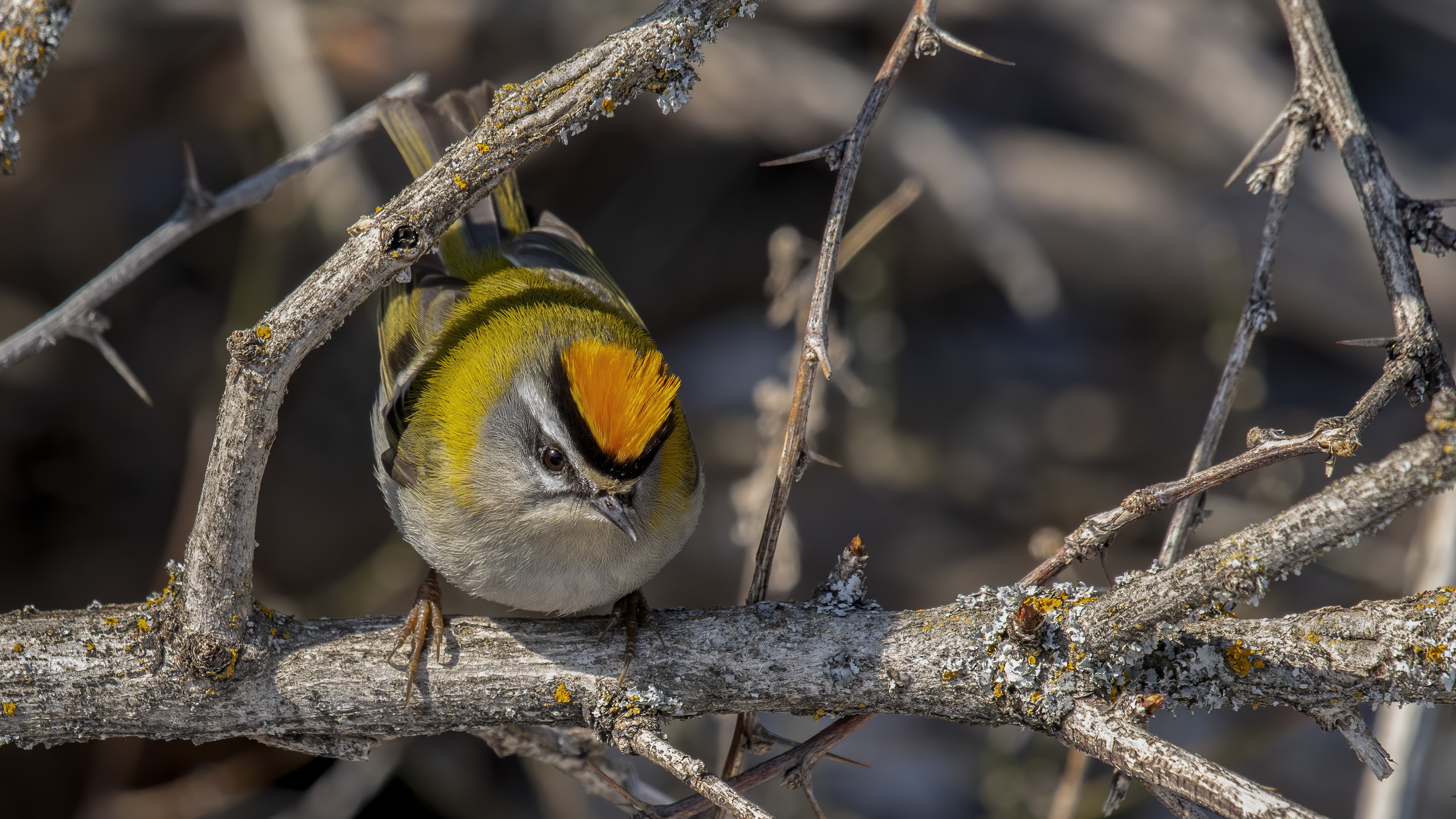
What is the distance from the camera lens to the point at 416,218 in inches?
76.0

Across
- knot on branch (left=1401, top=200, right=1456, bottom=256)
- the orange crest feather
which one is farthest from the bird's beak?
knot on branch (left=1401, top=200, right=1456, bottom=256)

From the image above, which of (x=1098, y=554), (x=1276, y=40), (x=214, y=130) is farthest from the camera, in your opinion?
(x=1276, y=40)

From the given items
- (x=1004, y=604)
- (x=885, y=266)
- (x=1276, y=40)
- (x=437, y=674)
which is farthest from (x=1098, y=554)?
(x=1276, y=40)

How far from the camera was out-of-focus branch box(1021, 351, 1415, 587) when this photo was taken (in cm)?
165

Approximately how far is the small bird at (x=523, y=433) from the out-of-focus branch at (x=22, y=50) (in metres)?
0.82

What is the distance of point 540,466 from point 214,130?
304 centimetres

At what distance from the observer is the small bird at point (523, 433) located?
2.58 m

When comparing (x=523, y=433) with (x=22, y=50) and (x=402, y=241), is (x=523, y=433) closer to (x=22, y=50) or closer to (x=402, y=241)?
(x=402, y=241)

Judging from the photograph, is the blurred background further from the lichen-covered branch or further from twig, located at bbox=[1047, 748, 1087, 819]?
the lichen-covered branch

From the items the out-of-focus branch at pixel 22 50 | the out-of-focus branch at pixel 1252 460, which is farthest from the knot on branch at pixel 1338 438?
the out-of-focus branch at pixel 22 50

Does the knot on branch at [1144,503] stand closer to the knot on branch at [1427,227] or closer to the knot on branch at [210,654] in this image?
the knot on branch at [1427,227]

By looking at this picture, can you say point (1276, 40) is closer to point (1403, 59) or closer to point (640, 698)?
point (1403, 59)

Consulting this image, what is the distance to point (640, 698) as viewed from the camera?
221cm

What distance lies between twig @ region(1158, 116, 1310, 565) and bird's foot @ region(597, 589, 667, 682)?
3.81 ft
